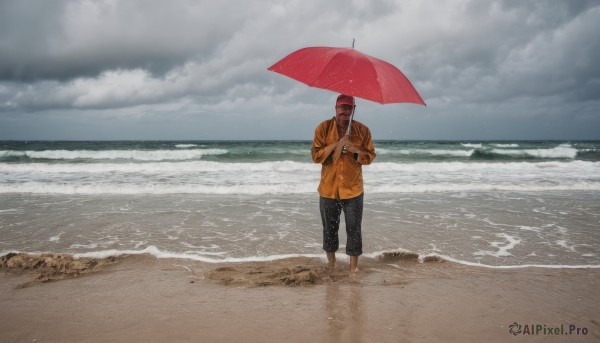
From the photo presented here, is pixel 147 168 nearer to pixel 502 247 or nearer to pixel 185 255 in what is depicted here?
pixel 185 255

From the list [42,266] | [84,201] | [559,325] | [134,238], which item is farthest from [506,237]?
[84,201]

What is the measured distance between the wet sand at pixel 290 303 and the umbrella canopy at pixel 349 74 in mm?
1927

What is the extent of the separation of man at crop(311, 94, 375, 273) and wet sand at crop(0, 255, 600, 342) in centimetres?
77

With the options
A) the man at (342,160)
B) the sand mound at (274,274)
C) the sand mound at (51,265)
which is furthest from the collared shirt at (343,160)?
the sand mound at (51,265)

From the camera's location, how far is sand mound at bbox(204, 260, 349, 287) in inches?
151

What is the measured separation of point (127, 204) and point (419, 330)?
7850mm

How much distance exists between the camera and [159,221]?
6.91 m

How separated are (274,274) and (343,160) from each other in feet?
5.09

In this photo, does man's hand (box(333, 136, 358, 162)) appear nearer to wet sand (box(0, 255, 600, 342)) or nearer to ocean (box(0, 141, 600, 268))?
wet sand (box(0, 255, 600, 342))

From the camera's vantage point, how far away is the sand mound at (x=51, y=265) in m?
4.02

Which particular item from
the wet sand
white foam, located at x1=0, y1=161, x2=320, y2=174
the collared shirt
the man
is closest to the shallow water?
the wet sand

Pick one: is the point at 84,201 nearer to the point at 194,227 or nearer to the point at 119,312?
the point at 194,227

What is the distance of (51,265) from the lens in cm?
424

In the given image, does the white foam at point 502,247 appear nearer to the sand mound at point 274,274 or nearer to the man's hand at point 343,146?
the sand mound at point 274,274
